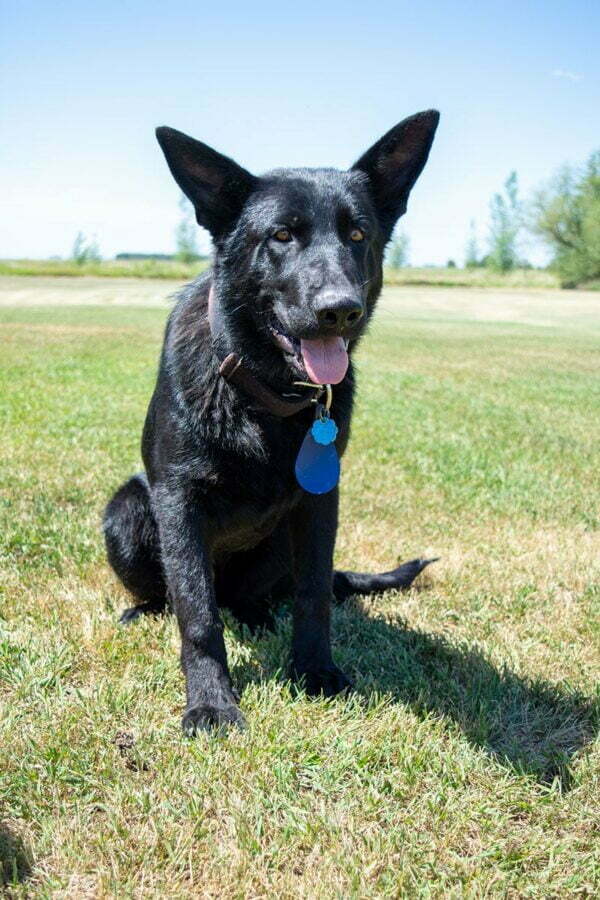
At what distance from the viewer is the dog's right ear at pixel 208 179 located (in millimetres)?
2586

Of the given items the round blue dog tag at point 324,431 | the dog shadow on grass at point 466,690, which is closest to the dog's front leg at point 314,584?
the dog shadow on grass at point 466,690

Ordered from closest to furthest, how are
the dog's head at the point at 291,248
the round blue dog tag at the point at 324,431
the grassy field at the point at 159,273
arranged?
the dog's head at the point at 291,248
the round blue dog tag at the point at 324,431
the grassy field at the point at 159,273

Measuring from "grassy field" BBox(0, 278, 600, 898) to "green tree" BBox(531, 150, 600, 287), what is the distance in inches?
2323


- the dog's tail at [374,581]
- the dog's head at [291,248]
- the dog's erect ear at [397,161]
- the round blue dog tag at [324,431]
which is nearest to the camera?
the dog's head at [291,248]

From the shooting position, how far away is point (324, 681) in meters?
2.56

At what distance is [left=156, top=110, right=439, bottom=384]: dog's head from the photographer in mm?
2398

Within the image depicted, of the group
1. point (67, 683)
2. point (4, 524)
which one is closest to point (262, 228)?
point (67, 683)

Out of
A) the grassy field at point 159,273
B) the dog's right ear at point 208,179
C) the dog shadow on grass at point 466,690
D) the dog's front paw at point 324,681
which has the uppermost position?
the grassy field at point 159,273

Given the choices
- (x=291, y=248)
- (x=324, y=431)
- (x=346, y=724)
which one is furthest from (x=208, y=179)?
(x=346, y=724)

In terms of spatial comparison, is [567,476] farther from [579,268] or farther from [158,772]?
[579,268]

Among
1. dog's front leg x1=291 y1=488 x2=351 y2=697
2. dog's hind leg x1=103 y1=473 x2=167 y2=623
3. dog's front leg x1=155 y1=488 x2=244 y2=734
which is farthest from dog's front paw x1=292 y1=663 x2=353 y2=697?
dog's hind leg x1=103 y1=473 x2=167 y2=623

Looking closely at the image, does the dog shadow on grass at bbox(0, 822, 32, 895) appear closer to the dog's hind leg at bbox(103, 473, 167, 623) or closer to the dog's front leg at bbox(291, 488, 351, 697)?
the dog's front leg at bbox(291, 488, 351, 697)

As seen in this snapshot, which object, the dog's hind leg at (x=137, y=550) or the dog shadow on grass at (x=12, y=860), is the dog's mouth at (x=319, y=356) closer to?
the dog's hind leg at (x=137, y=550)

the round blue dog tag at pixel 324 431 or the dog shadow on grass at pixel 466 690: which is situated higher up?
the round blue dog tag at pixel 324 431
